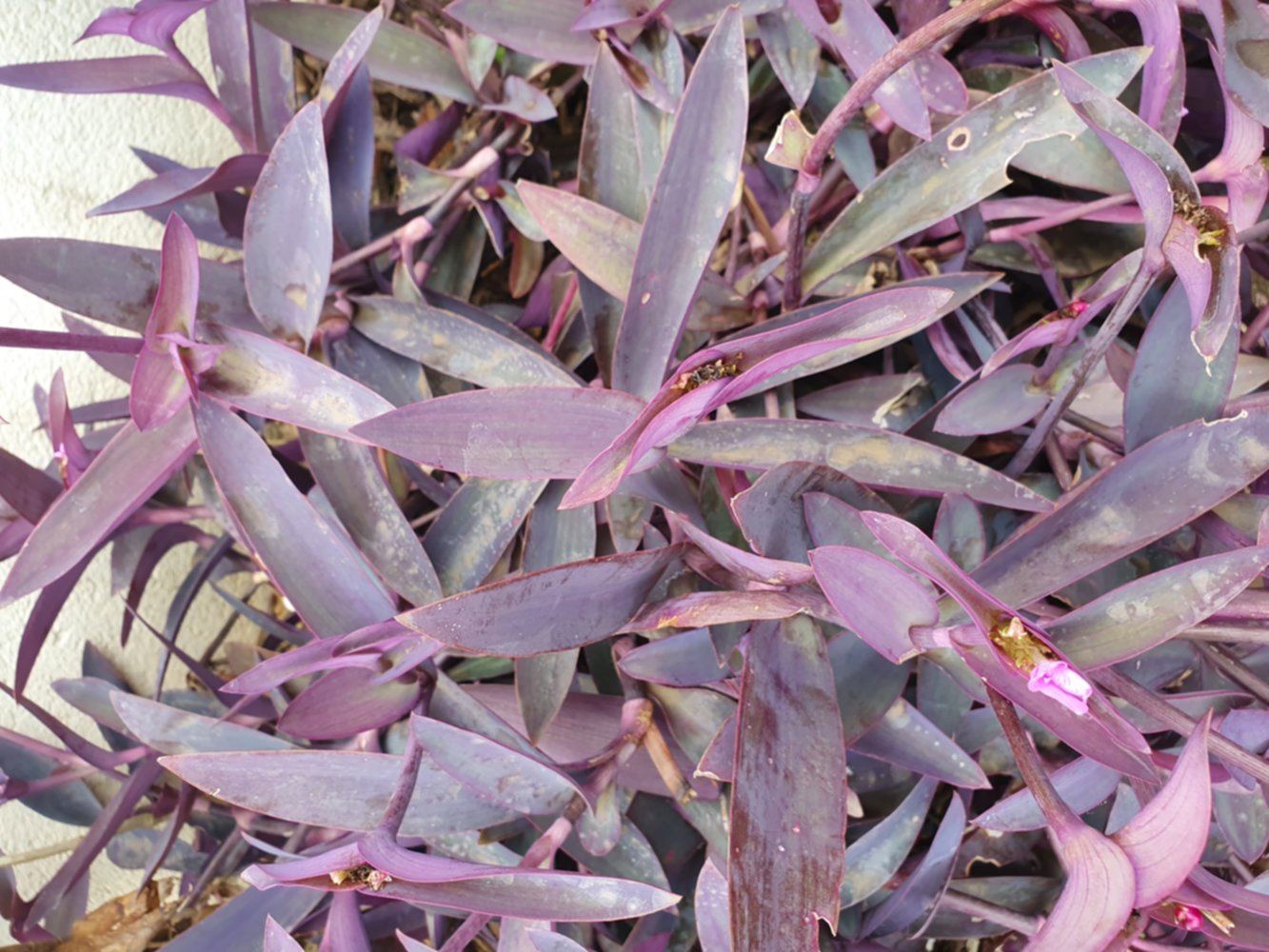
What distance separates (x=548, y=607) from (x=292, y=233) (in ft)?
0.80

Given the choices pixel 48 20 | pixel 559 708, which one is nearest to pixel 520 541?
pixel 559 708

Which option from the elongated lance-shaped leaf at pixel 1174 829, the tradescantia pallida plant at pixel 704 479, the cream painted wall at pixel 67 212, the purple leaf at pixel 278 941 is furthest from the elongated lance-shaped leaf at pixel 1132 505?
the cream painted wall at pixel 67 212

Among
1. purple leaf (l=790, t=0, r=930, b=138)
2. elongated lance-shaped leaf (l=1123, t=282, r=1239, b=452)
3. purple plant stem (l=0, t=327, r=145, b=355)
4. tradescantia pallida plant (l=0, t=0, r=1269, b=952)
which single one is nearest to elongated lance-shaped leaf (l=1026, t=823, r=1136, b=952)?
tradescantia pallida plant (l=0, t=0, r=1269, b=952)

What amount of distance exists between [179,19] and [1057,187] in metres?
0.53

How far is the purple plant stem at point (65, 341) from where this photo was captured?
40 centimetres

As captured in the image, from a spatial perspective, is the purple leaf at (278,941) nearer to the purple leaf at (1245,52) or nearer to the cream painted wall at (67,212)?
the cream painted wall at (67,212)

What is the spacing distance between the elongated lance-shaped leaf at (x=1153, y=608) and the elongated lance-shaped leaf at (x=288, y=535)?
30cm

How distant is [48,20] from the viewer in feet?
2.25

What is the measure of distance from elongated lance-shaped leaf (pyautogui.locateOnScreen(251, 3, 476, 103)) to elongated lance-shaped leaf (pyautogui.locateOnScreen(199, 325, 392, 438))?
234 mm

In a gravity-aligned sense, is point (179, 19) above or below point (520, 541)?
above

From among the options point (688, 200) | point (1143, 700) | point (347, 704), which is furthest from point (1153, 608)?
point (347, 704)

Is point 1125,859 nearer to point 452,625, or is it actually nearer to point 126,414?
point 452,625

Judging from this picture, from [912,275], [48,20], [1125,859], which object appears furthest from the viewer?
[48,20]

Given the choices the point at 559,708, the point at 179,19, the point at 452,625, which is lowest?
the point at 559,708
